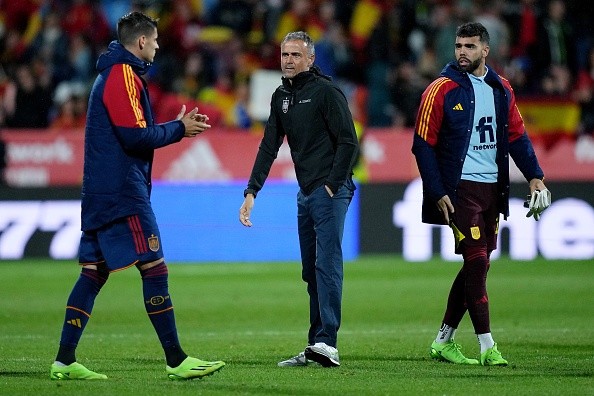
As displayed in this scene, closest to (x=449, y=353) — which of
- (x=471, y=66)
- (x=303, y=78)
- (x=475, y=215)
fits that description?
(x=475, y=215)

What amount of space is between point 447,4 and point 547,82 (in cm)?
290

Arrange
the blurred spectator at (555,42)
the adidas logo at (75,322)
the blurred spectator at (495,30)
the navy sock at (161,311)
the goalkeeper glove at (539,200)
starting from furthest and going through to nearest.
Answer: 1. the blurred spectator at (555,42)
2. the blurred spectator at (495,30)
3. the goalkeeper glove at (539,200)
4. the adidas logo at (75,322)
5. the navy sock at (161,311)

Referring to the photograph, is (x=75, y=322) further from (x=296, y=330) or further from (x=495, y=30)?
(x=495, y=30)

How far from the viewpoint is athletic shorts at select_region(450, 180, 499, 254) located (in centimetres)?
888

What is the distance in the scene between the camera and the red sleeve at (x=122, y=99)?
25.6 feet

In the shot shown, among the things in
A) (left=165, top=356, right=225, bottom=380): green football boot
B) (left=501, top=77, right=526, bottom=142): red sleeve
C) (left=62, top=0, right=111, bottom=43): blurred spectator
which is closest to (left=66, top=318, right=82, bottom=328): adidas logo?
(left=165, top=356, right=225, bottom=380): green football boot

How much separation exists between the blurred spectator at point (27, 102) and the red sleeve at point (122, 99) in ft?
43.6

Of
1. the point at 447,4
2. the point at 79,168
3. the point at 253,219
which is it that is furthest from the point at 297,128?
the point at 447,4

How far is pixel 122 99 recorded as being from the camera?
307 inches

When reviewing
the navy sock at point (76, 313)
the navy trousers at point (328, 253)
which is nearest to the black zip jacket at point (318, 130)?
the navy trousers at point (328, 253)

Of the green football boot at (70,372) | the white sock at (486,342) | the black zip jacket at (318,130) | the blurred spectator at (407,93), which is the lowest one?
the green football boot at (70,372)

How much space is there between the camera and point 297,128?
8.88 meters

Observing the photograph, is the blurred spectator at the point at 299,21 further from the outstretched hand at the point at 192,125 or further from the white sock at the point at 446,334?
the outstretched hand at the point at 192,125

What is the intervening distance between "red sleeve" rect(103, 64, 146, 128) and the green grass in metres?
1.65
